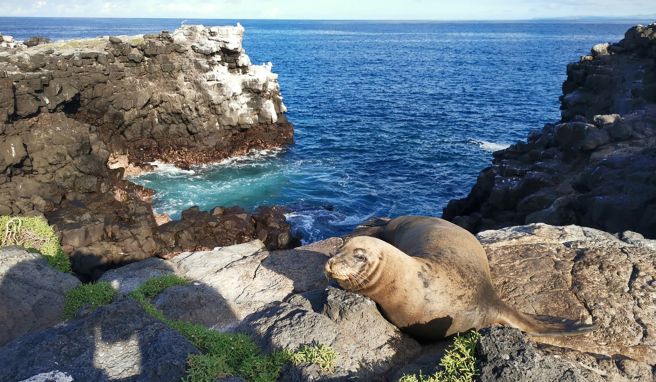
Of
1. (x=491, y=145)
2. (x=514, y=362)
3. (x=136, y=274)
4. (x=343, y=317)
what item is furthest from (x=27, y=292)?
(x=491, y=145)

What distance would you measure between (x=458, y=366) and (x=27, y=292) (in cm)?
1105

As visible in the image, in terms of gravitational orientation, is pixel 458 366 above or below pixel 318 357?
above

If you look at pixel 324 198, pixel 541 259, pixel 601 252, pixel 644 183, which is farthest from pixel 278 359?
pixel 324 198

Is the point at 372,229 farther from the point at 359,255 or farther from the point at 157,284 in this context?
the point at 157,284

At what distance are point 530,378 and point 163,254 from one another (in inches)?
825

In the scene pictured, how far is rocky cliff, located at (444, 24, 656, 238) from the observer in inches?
727

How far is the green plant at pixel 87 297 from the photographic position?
11.1 m

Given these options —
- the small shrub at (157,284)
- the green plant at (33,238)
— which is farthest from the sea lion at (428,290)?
the green plant at (33,238)

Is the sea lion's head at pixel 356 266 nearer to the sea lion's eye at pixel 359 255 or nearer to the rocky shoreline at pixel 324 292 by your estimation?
the sea lion's eye at pixel 359 255

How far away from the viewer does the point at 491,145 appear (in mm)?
47406

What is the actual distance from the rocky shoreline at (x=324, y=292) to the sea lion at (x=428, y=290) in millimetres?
253

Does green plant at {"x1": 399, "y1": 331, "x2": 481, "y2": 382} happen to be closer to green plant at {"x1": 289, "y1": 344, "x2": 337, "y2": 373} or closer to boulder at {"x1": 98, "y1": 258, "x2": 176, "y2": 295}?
green plant at {"x1": 289, "y1": 344, "x2": 337, "y2": 373}

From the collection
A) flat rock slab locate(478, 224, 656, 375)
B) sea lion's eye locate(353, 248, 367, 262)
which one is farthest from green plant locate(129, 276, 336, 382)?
flat rock slab locate(478, 224, 656, 375)

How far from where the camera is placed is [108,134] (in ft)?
125
